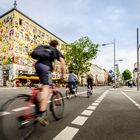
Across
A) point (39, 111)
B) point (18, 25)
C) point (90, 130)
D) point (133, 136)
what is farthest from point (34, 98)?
point (18, 25)

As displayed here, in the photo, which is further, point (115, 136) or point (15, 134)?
point (115, 136)

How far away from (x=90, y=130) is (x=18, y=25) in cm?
5307

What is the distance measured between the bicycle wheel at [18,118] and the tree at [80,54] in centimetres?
7174

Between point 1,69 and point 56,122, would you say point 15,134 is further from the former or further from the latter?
point 1,69

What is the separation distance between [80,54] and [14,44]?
27369mm

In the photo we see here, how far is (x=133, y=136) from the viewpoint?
475cm

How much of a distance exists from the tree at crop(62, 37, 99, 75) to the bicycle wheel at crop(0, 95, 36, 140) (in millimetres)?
71744

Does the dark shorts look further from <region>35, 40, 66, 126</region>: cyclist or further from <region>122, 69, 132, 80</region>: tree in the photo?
<region>122, 69, 132, 80</region>: tree

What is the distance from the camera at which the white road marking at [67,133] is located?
4.46m

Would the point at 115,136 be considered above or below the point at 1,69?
below

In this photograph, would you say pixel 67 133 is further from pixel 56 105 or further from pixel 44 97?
pixel 56 105

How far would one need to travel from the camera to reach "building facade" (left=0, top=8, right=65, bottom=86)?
54.2m

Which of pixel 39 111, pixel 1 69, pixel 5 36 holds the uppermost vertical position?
pixel 5 36

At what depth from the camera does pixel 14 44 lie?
54.1 metres
